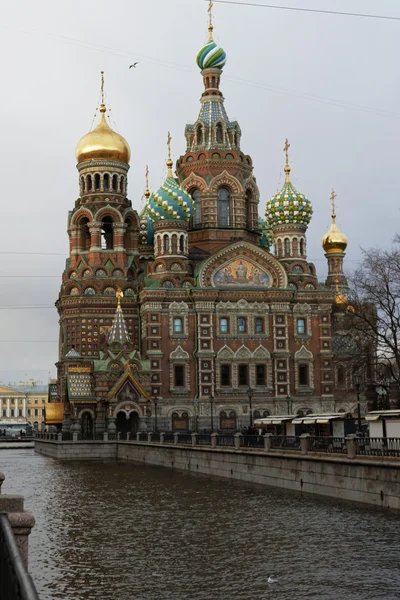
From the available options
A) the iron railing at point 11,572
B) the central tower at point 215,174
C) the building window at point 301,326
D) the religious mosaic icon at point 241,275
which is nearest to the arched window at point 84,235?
the central tower at point 215,174

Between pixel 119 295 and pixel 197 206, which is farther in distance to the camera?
pixel 197 206

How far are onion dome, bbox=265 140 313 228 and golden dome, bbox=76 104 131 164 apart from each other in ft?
39.8

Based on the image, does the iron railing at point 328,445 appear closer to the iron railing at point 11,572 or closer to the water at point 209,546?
the water at point 209,546

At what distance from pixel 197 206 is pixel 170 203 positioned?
486cm

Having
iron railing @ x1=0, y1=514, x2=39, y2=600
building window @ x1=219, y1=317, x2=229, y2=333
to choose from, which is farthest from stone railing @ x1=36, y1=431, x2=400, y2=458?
iron railing @ x1=0, y1=514, x2=39, y2=600

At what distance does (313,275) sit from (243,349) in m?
8.37

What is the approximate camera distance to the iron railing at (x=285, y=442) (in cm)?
3362

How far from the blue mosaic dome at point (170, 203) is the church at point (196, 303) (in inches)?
4.0

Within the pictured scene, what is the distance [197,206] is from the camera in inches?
2714

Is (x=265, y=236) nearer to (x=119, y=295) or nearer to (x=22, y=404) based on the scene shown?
(x=119, y=295)

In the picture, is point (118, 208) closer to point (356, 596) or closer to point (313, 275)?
point (313, 275)

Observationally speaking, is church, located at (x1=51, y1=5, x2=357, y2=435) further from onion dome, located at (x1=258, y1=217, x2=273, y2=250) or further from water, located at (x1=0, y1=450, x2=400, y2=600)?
water, located at (x1=0, y1=450, x2=400, y2=600)

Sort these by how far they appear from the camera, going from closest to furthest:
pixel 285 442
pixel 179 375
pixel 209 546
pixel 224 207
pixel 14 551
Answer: pixel 14 551 → pixel 209 546 → pixel 285 442 → pixel 179 375 → pixel 224 207

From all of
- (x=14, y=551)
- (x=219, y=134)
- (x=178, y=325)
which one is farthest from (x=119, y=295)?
(x=14, y=551)
